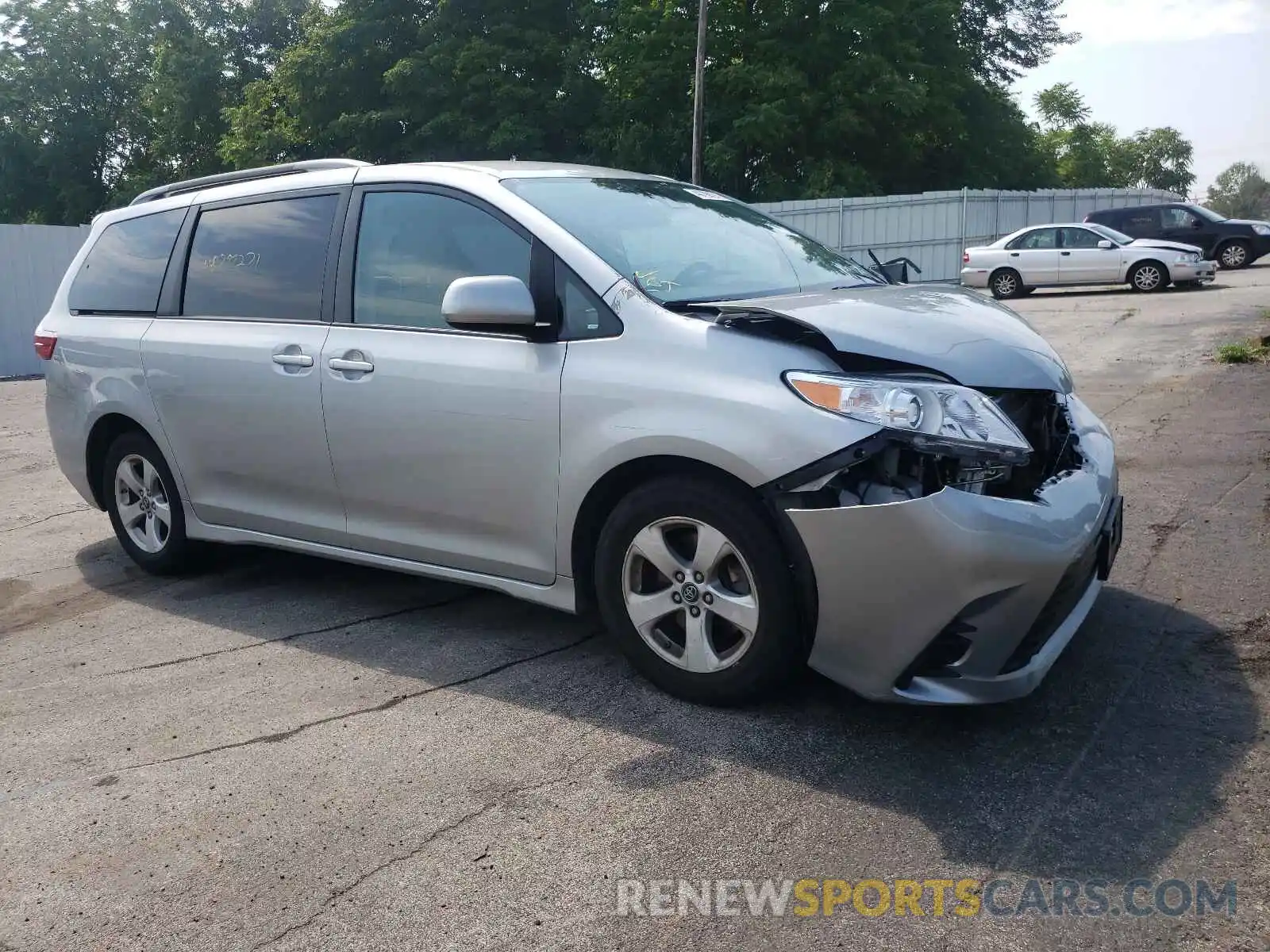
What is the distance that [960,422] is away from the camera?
329cm

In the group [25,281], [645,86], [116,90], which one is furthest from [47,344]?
[116,90]

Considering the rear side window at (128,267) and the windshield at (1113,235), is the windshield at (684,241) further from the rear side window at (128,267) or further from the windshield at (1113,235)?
the windshield at (1113,235)

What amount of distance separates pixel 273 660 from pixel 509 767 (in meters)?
1.45

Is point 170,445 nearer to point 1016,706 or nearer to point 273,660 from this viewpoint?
point 273,660

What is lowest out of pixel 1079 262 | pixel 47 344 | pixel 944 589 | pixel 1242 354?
pixel 944 589

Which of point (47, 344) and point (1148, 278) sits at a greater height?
point (1148, 278)

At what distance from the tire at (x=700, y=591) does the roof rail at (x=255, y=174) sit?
215cm

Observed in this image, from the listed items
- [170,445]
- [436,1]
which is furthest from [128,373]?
[436,1]

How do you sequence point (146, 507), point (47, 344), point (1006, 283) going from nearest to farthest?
point (146, 507), point (47, 344), point (1006, 283)

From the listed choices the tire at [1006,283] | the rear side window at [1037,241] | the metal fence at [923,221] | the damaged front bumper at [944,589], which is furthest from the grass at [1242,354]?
the metal fence at [923,221]

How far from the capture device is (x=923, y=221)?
94.4ft

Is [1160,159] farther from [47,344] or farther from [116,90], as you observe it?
[47,344]

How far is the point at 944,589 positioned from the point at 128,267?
4.33 m

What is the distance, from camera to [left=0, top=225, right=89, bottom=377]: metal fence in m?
17.6
